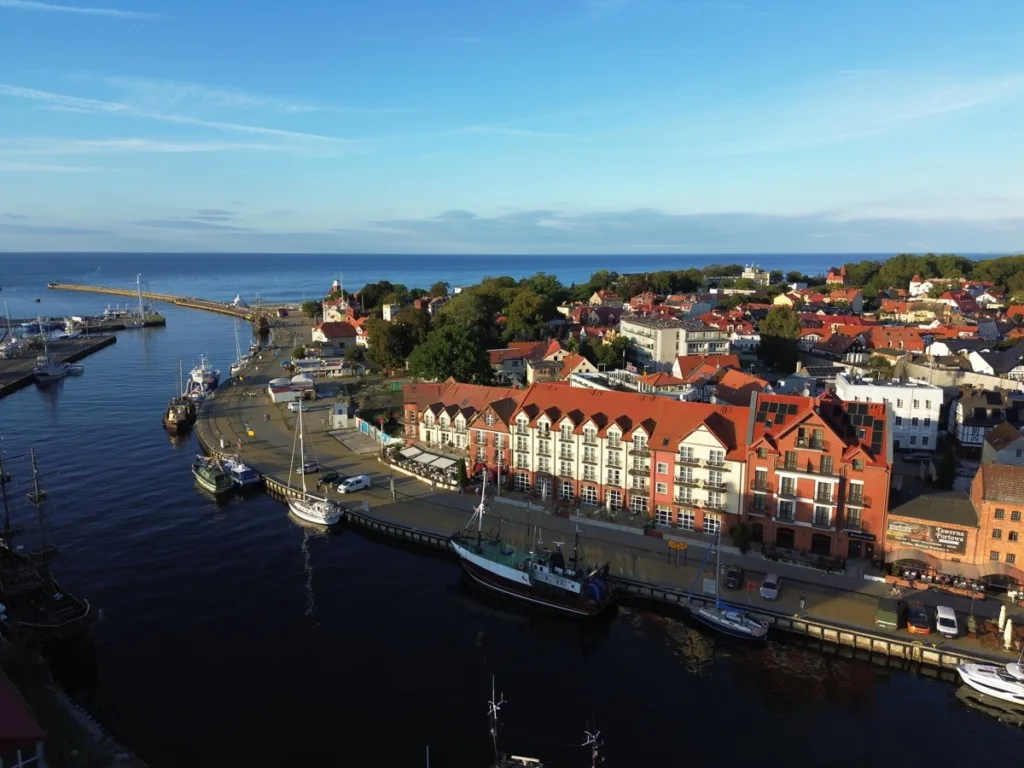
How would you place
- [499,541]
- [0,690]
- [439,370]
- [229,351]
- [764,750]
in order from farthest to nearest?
[229,351] → [439,370] → [499,541] → [764,750] → [0,690]

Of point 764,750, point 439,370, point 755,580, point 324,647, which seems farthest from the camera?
point 439,370

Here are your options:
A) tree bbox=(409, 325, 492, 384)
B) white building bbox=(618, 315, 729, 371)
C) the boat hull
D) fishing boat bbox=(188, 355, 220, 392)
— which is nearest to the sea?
the boat hull

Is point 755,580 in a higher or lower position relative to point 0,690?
lower

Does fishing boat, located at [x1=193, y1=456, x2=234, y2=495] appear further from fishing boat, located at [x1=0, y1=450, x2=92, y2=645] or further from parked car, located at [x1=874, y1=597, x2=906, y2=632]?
parked car, located at [x1=874, y1=597, x2=906, y2=632]

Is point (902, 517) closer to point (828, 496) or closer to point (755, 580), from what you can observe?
point (828, 496)

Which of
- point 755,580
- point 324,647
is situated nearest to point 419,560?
point 324,647

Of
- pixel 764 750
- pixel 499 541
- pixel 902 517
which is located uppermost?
pixel 902 517

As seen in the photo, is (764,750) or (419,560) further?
(419,560)

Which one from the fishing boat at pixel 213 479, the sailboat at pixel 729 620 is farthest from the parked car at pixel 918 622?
the fishing boat at pixel 213 479

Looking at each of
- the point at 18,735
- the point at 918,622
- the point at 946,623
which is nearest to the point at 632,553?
the point at 918,622
